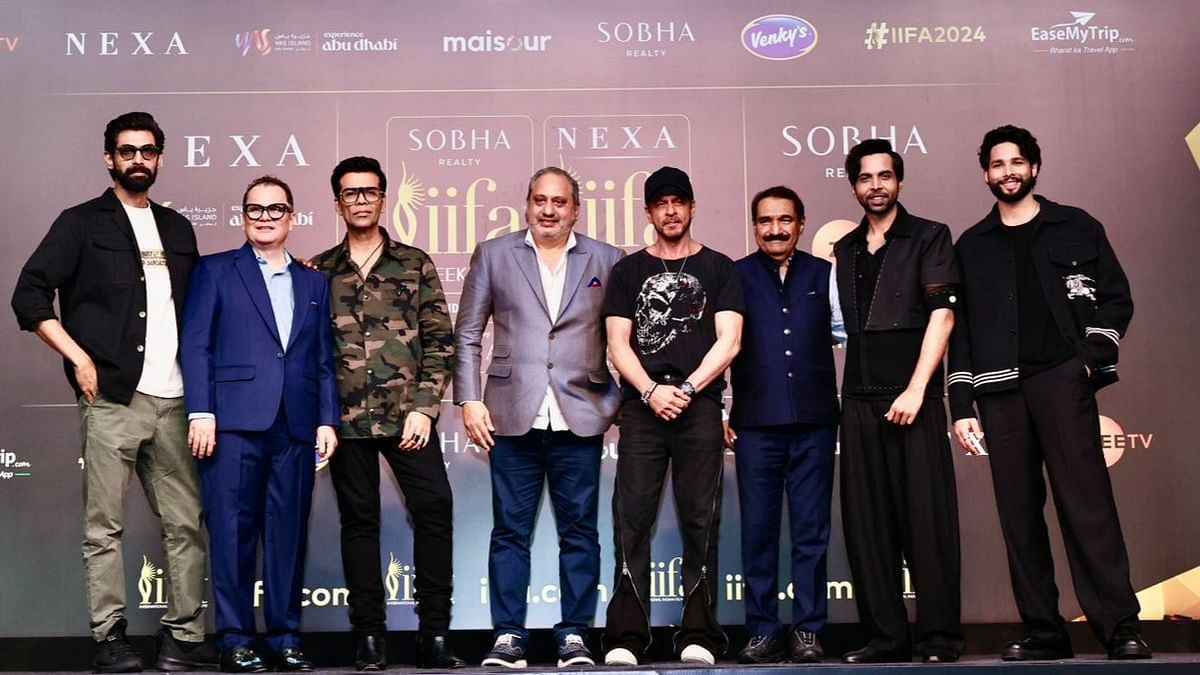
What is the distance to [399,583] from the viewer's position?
17.1 ft

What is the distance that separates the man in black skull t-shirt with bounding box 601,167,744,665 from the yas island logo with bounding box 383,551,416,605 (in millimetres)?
1262

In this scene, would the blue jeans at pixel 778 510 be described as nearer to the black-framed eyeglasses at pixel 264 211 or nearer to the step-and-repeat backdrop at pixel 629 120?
the step-and-repeat backdrop at pixel 629 120

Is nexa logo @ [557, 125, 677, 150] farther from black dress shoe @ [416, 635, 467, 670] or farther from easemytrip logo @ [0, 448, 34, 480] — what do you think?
easemytrip logo @ [0, 448, 34, 480]

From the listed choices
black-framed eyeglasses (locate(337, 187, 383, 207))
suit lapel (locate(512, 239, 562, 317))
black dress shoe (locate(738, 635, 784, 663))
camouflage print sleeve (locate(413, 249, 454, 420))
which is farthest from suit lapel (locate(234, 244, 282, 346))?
black dress shoe (locate(738, 635, 784, 663))

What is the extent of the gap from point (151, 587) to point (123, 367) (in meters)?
1.40

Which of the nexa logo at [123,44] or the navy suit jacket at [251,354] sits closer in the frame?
the navy suit jacket at [251,354]

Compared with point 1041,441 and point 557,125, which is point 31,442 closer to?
point 557,125

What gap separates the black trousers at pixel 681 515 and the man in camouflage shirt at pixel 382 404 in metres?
0.59

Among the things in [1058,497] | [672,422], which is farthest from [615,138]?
[1058,497]


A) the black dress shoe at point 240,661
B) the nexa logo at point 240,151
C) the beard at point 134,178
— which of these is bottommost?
the black dress shoe at point 240,661

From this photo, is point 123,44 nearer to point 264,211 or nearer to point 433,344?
point 264,211

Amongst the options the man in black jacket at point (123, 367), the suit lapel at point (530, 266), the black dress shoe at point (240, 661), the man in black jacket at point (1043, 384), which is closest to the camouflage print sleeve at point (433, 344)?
the suit lapel at point (530, 266)

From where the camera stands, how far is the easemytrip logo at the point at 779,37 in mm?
5445

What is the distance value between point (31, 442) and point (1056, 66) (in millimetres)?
4601
